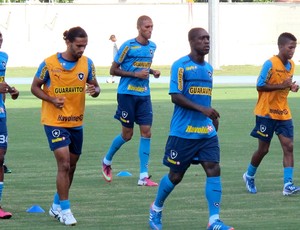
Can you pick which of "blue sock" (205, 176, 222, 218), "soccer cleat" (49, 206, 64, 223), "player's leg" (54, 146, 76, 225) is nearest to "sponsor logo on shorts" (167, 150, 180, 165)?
"blue sock" (205, 176, 222, 218)

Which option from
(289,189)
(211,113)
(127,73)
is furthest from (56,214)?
(127,73)

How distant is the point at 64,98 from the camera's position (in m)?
9.94

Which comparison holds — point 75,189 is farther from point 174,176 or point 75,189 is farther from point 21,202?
point 174,176

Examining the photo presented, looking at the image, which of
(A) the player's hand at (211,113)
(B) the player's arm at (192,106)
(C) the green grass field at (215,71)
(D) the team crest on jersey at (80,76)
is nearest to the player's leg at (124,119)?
(D) the team crest on jersey at (80,76)

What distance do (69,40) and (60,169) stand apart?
1364 mm

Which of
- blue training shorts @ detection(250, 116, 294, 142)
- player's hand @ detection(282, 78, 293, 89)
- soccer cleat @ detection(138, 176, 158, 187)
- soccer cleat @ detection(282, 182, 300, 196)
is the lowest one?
soccer cleat @ detection(138, 176, 158, 187)

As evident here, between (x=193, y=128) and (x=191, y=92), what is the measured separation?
0.36 m

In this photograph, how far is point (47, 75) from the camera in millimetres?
10000

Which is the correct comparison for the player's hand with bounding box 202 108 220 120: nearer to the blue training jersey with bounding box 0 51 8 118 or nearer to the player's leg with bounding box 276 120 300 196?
the blue training jersey with bounding box 0 51 8 118

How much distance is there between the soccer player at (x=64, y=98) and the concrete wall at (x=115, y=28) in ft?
136

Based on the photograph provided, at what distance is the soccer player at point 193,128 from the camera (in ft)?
30.3

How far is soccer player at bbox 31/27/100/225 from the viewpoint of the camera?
984 centimetres

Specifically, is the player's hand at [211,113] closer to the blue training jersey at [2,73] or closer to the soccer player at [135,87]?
the blue training jersey at [2,73]

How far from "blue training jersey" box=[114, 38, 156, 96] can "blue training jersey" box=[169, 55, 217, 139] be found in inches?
141
